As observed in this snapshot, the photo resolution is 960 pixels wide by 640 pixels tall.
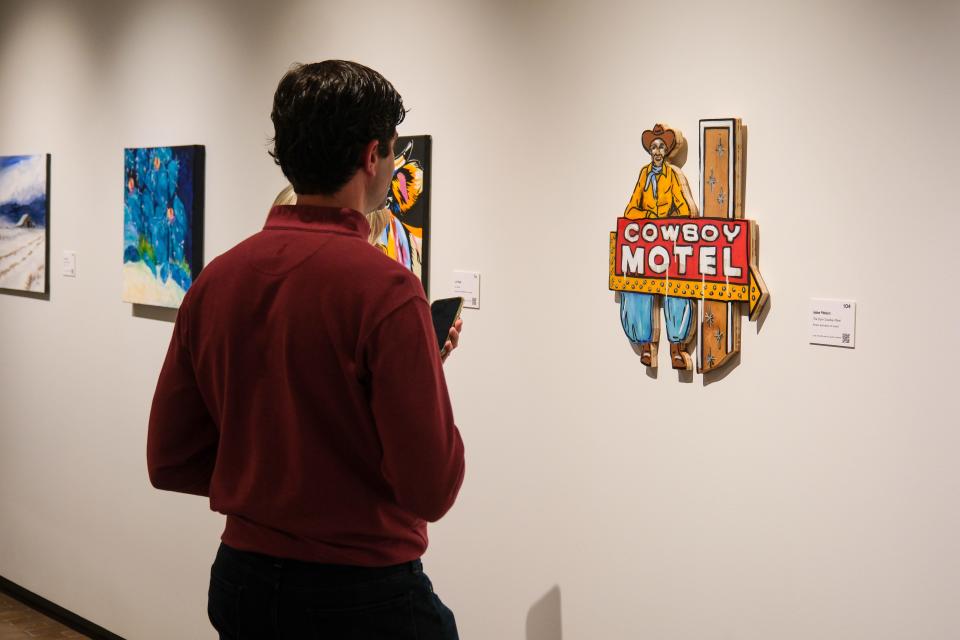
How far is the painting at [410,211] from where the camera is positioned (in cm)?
285

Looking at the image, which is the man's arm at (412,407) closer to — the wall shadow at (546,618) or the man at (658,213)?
the man at (658,213)

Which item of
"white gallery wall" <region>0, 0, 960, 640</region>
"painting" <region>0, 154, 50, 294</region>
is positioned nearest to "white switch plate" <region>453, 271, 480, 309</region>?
"white gallery wall" <region>0, 0, 960, 640</region>

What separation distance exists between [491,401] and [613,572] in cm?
56

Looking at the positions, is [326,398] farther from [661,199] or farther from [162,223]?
[162,223]

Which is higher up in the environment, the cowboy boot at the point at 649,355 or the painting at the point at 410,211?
the painting at the point at 410,211

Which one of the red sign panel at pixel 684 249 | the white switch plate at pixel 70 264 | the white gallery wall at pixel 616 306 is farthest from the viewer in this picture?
the white switch plate at pixel 70 264

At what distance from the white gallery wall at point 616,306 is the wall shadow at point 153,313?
2 centimetres

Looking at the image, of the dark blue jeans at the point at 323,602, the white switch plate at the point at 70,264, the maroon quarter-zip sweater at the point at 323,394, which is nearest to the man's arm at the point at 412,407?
the maroon quarter-zip sweater at the point at 323,394

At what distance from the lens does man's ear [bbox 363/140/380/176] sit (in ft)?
4.76

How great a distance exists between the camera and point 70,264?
408 centimetres

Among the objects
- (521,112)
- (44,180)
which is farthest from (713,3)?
(44,180)

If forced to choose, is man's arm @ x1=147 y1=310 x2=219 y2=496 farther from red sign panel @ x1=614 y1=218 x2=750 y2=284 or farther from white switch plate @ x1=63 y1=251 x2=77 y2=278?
white switch plate @ x1=63 y1=251 x2=77 y2=278

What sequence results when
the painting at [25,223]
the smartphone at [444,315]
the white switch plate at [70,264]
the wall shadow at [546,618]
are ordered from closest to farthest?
the smartphone at [444,315] < the wall shadow at [546,618] < the white switch plate at [70,264] < the painting at [25,223]

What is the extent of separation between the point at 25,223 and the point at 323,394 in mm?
3350
